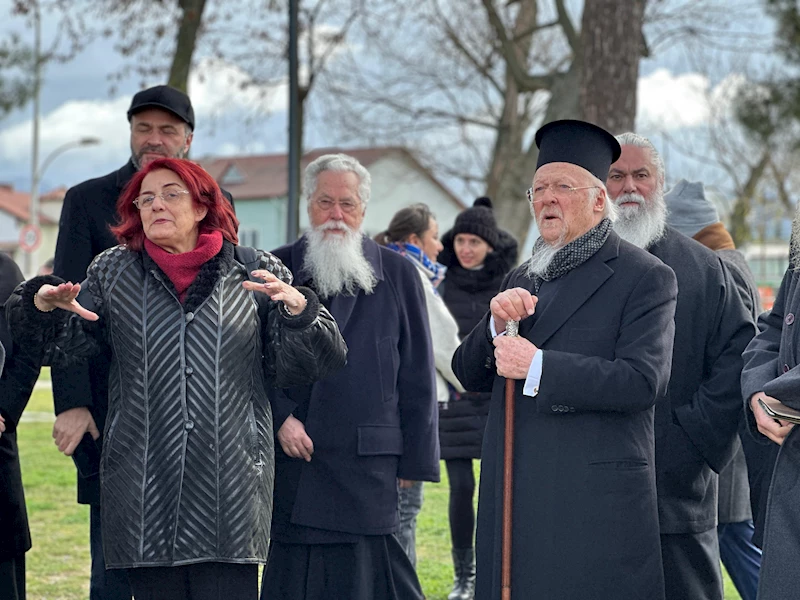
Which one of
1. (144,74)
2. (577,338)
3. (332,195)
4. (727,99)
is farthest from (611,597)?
(727,99)

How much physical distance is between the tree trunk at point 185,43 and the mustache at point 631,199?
11.0 m

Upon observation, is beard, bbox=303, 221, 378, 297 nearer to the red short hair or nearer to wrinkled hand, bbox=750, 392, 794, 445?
the red short hair

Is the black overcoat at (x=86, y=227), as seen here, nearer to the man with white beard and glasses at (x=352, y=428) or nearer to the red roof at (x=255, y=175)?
the man with white beard and glasses at (x=352, y=428)

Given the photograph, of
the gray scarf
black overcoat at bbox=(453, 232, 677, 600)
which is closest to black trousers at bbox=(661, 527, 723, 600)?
black overcoat at bbox=(453, 232, 677, 600)

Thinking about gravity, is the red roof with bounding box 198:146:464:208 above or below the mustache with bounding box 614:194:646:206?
above

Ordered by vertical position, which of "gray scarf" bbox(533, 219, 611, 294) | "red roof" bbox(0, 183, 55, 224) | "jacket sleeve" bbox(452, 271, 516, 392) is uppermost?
"red roof" bbox(0, 183, 55, 224)

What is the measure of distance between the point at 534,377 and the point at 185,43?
1247 centimetres

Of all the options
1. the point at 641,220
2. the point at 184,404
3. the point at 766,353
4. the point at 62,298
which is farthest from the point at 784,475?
the point at 62,298

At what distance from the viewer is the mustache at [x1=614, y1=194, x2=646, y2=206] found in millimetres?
4934

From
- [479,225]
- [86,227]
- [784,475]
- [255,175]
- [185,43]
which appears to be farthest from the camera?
[255,175]

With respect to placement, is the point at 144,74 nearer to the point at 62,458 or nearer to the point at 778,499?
the point at 62,458

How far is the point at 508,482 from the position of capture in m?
3.93

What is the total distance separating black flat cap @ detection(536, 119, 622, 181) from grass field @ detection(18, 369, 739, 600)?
3.58 m

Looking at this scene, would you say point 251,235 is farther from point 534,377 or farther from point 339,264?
point 534,377
